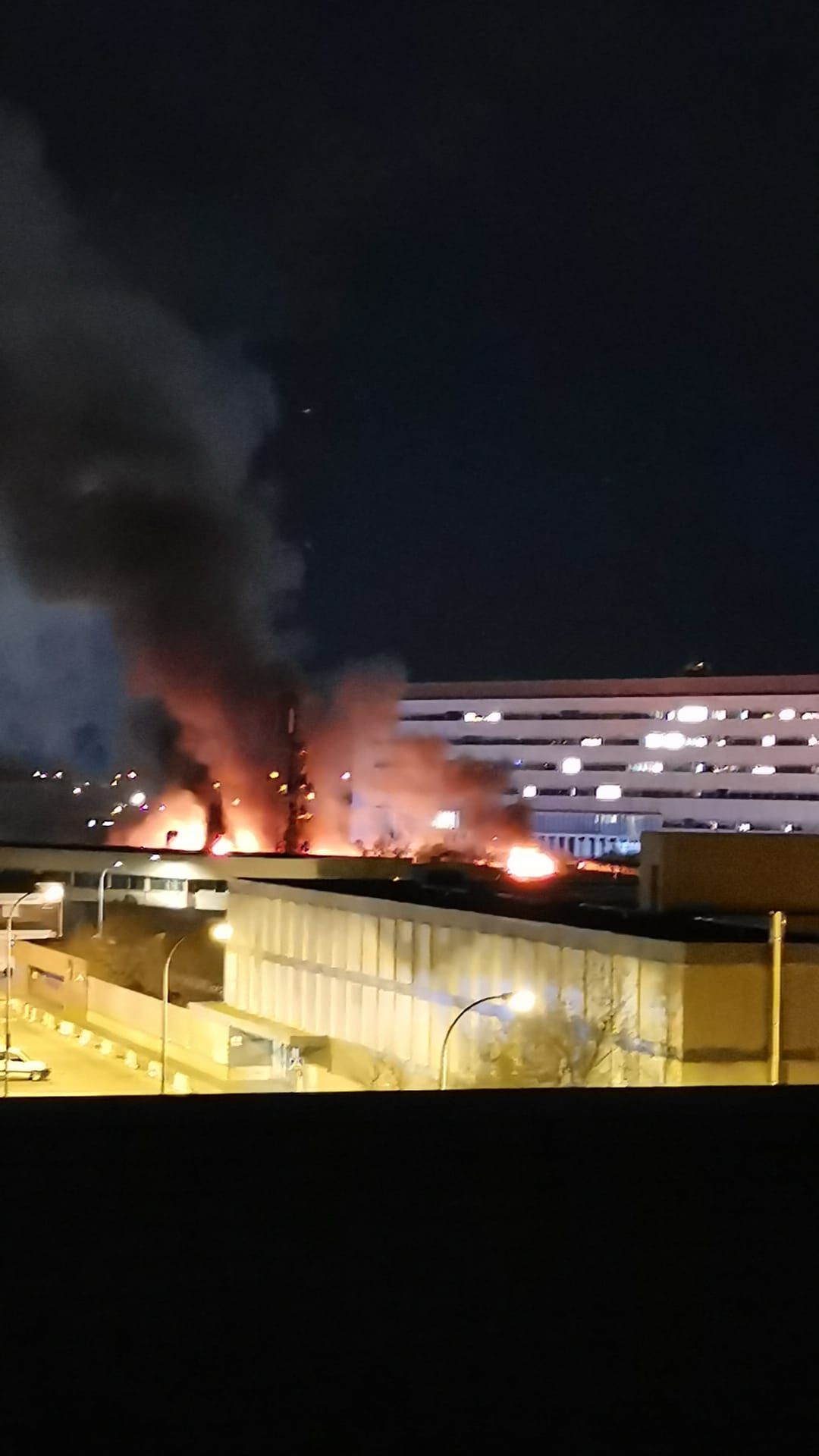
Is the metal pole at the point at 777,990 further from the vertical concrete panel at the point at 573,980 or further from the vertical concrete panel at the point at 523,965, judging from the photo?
→ the vertical concrete panel at the point at 523,965

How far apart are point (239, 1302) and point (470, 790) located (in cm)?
4387

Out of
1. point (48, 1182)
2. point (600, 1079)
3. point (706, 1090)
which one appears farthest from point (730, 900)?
point (48, 1182)

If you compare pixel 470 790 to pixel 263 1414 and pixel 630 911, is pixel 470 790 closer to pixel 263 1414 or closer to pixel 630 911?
pixel 630 911

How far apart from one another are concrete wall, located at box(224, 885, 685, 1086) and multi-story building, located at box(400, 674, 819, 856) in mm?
27715

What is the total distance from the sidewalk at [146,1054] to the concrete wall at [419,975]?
1.15 m

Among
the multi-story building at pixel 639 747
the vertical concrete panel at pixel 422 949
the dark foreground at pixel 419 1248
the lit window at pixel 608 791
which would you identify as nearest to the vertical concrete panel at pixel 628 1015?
the vertical concrete panel at pixel 422 949

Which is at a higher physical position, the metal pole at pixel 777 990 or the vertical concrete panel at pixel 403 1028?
the metal pole at pixel 777 990

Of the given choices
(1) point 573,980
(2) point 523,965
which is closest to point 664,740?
(2) point 523,965

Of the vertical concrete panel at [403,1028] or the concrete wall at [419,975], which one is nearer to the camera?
the concrete wall at [419,975]

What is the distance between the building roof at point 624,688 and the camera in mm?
45031

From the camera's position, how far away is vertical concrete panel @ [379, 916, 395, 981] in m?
15.6

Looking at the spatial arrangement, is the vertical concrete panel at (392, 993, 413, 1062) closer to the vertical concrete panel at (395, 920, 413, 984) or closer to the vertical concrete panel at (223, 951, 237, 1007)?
the vertical concrete panel at (395, 920, 413, 984)

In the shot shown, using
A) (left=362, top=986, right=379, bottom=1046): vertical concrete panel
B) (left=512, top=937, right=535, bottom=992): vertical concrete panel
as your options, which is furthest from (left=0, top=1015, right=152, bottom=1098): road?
(left=512, top=937, right=535, bottom=992): vertical concrete panel

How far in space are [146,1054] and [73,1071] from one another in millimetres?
1124
